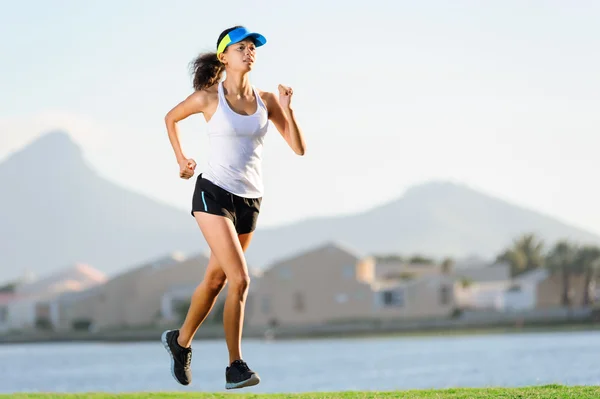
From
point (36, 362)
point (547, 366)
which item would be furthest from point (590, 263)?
point (547, 366)

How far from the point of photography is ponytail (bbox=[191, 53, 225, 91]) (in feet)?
29.2

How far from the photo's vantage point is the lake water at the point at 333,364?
3478cm

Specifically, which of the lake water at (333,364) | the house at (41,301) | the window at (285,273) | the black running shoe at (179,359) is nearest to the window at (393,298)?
the lake water at (333,364)

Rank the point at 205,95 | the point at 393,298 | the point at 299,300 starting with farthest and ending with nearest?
the point at 393,298 → the point at 299,300 → the point at 205,95

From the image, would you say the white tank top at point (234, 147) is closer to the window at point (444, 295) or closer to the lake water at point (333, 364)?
the lake water at point (333, 364)

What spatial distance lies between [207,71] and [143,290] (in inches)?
3001

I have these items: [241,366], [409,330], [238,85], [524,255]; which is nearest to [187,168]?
[238,85]

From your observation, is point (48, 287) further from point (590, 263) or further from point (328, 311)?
point (590, 263)

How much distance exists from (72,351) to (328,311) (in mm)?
14603

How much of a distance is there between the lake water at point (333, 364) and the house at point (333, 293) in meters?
1.82

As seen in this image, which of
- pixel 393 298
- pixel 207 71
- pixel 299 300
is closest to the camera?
pixel 207 71

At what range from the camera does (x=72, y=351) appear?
247 ft

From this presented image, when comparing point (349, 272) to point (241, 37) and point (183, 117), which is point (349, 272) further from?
point (241, 37)

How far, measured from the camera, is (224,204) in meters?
8.46
